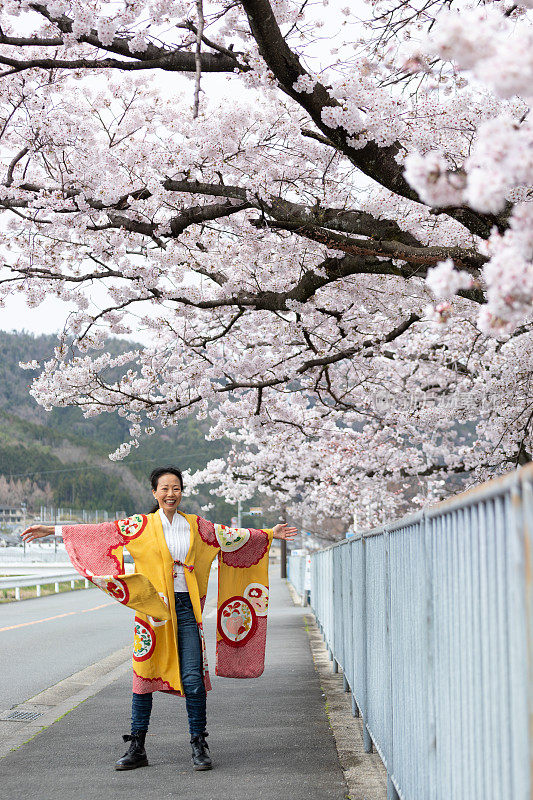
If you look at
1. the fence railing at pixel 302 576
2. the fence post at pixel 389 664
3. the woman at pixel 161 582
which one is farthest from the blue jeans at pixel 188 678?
the fence railing at pixel 302 576

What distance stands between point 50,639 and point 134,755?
9254mm

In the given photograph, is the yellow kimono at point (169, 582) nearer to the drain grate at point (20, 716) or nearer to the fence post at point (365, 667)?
the fence post at point (365, 667)

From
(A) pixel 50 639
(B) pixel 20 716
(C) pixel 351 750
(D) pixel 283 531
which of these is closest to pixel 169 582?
(D) pixel 283 531

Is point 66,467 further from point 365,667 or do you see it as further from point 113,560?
point 365,667

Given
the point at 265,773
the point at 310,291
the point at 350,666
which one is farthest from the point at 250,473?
the point at 265,773

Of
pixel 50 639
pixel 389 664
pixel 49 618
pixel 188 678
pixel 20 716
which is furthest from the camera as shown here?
pixel 49 618

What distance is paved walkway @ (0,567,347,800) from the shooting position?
4.73m

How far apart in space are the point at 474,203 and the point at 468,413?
45.2 feet

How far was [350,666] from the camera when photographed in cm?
669

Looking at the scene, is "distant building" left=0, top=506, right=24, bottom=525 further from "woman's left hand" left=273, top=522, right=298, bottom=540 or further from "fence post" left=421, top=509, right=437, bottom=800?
"fence post" left=421, top=509, right=437, bottom=800

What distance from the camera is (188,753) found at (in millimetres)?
5660

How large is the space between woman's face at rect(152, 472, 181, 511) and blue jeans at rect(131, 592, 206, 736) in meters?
0.53

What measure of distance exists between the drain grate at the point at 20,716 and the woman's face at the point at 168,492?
2648mm

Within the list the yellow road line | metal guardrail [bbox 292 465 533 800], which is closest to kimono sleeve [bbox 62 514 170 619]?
metal guardrail [bbox 292 465 533 800]
